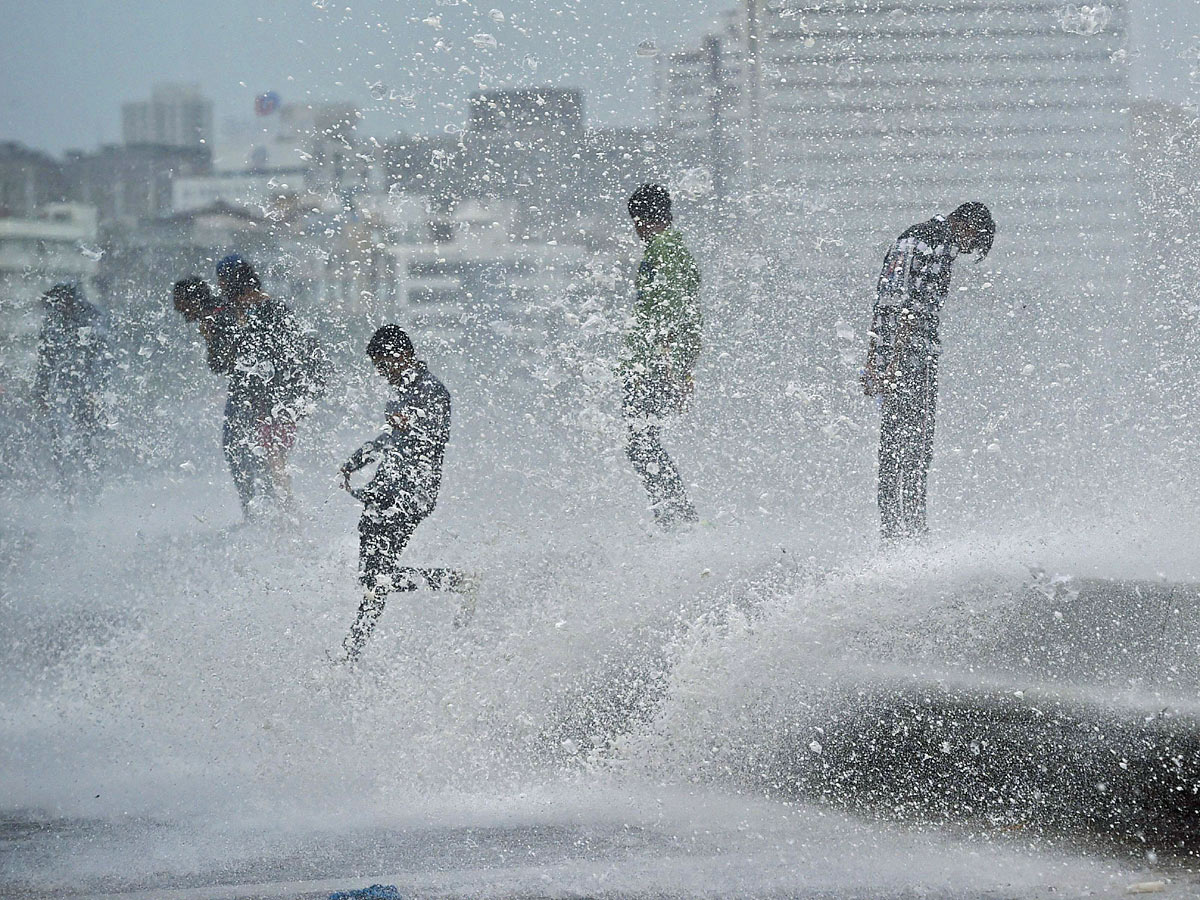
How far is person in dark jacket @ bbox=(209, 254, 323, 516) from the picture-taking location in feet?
17.5

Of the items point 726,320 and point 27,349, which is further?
point 27,349

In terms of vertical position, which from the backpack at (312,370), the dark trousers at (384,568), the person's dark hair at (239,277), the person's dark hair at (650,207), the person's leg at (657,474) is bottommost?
the dark trousers at (384,568)

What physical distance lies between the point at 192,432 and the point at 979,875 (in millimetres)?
5560

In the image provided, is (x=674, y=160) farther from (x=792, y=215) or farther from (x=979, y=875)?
(x=979, y=875)

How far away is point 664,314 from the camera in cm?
427

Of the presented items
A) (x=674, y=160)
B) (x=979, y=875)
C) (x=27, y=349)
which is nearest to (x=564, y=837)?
(x=979, y=875)

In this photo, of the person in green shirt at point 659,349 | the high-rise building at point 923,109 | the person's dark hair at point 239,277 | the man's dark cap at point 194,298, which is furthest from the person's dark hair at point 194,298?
the high-rise building at point 923,109

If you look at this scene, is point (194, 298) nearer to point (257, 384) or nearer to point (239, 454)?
point (257, 384)

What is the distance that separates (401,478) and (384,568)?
0.33 meters

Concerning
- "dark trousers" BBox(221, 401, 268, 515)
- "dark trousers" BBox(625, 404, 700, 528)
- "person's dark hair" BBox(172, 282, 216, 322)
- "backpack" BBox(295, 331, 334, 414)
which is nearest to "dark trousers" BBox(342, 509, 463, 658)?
"dark trousers" BBox(625, 404, 700, 528)

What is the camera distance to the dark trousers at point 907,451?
4.19m

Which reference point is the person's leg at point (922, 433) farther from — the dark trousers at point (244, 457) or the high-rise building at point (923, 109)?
the dark trousers at point (244, 457)

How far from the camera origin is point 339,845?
2.68 m

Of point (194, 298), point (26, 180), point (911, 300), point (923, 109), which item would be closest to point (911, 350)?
point (911, 300)
